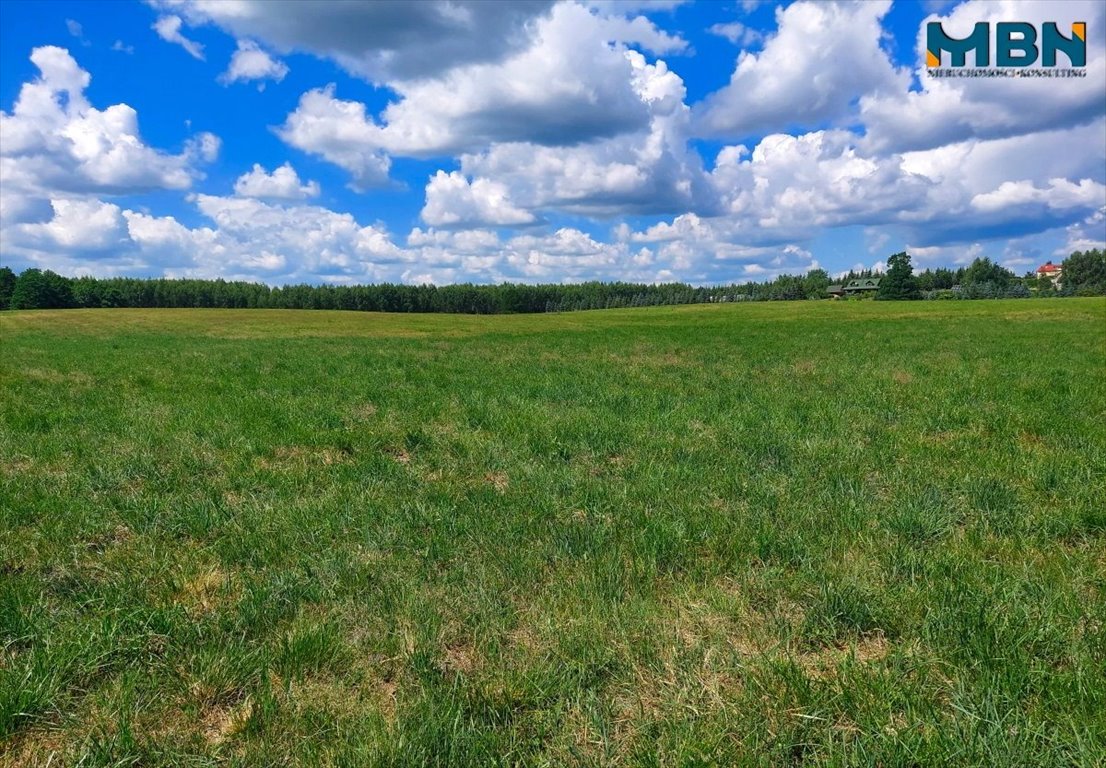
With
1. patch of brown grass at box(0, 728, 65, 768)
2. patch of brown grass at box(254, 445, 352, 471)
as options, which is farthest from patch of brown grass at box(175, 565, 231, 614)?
patch of brown grass at box(254, 445, 352, 471)

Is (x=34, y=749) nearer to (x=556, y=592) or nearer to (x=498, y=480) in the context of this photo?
(x=556, y=592)

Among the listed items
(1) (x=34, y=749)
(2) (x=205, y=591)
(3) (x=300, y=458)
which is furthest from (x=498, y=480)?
(1) (x=34, y=749)

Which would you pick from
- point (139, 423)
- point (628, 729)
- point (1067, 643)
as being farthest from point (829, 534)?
point (139, 423)

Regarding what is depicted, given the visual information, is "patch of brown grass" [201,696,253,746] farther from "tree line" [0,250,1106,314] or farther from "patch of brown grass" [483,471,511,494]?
"tree line" [0,250,1106,314]

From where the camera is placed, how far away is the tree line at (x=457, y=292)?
124 m

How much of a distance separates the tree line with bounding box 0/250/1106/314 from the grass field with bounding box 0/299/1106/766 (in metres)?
136

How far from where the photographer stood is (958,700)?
112 inches

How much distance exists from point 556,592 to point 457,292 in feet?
498

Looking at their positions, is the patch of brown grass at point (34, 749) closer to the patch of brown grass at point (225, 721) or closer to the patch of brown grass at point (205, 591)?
the patch of brown grass at point (225, 721)

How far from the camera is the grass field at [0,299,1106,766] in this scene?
276cm

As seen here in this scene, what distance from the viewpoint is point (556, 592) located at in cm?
403

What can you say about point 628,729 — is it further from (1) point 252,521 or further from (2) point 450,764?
(1) point 252,521

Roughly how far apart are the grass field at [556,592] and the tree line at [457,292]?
445ft

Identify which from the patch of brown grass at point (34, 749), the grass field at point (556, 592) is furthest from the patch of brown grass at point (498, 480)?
the patch of brown grass at point (34, 749)
